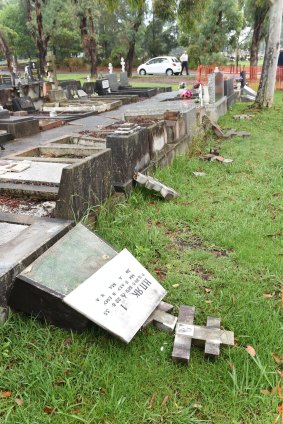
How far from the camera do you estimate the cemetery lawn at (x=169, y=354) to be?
2.06 m

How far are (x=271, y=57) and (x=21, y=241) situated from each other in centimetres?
1171

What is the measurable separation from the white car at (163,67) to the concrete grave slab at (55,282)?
2930 centimetres

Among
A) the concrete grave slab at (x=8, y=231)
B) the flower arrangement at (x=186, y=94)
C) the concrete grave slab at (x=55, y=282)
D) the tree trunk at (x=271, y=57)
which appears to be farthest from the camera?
the flower arrangement at (x=186, y=94)

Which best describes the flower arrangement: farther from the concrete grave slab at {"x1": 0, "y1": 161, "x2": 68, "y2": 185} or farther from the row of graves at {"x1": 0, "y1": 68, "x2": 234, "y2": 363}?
the row of graves at {"x1": 0, "y1": 68, "x2": 234, "y2": 363}

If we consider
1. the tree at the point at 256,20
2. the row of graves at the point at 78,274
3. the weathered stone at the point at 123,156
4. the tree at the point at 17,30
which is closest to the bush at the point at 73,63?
the tree at the point at 17,30

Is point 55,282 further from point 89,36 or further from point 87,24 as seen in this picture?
point 87,24

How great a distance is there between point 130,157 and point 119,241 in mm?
1354

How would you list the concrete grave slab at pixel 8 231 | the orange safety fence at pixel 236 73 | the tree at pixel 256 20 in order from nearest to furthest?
the concrete grave slab at pixel 8 231 → the orange safety fence at pixel 236 73 → the tree at pixel 256 20

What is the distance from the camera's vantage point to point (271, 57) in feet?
39.9

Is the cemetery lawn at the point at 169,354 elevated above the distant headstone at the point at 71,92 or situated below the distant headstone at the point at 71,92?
below

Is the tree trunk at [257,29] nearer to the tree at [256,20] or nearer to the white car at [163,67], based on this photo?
the tree at [256,20]

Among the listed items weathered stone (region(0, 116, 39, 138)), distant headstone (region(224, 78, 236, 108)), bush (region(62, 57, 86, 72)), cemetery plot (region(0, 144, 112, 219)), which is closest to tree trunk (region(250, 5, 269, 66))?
distant headstone (region(224, 78, 236, 108))

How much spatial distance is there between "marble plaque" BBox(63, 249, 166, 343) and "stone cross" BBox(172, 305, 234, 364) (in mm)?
248

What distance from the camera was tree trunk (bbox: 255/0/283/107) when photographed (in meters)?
11.5
